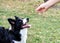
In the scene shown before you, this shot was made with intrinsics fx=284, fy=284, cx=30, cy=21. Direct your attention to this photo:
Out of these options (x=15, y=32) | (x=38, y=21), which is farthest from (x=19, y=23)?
(x=38, y=21)

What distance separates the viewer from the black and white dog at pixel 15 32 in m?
6.73

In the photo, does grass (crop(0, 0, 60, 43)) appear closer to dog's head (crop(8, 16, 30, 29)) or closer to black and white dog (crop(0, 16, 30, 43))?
black and white dog (crop(0, 16, 30, 43))

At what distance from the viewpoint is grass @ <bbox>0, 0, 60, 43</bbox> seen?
26.2 ft

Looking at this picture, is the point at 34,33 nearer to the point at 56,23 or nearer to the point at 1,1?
the point at 56,23

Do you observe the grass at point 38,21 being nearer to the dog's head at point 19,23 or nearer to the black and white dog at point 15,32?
the black and white dog at point 15,32

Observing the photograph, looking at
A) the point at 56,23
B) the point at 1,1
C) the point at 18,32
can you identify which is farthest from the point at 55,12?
the point at 18,32

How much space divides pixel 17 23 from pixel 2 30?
0.40 metres

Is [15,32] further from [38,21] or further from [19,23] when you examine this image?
[38,21]

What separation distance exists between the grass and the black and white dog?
615 millimetres

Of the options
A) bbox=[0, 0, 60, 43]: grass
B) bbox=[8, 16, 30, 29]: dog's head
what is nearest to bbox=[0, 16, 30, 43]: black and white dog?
bbox=[8, 16, 30, 29]: dog's head

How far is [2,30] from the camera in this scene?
6770 mm

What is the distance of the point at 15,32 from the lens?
6938 millimetres

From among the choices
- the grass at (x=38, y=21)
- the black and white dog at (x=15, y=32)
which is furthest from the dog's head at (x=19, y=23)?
the grass at (x=38, y=21)

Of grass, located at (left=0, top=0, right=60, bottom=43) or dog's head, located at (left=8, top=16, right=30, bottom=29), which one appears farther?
grass, located at (left=0, top=0, right=60, bottom=43)
